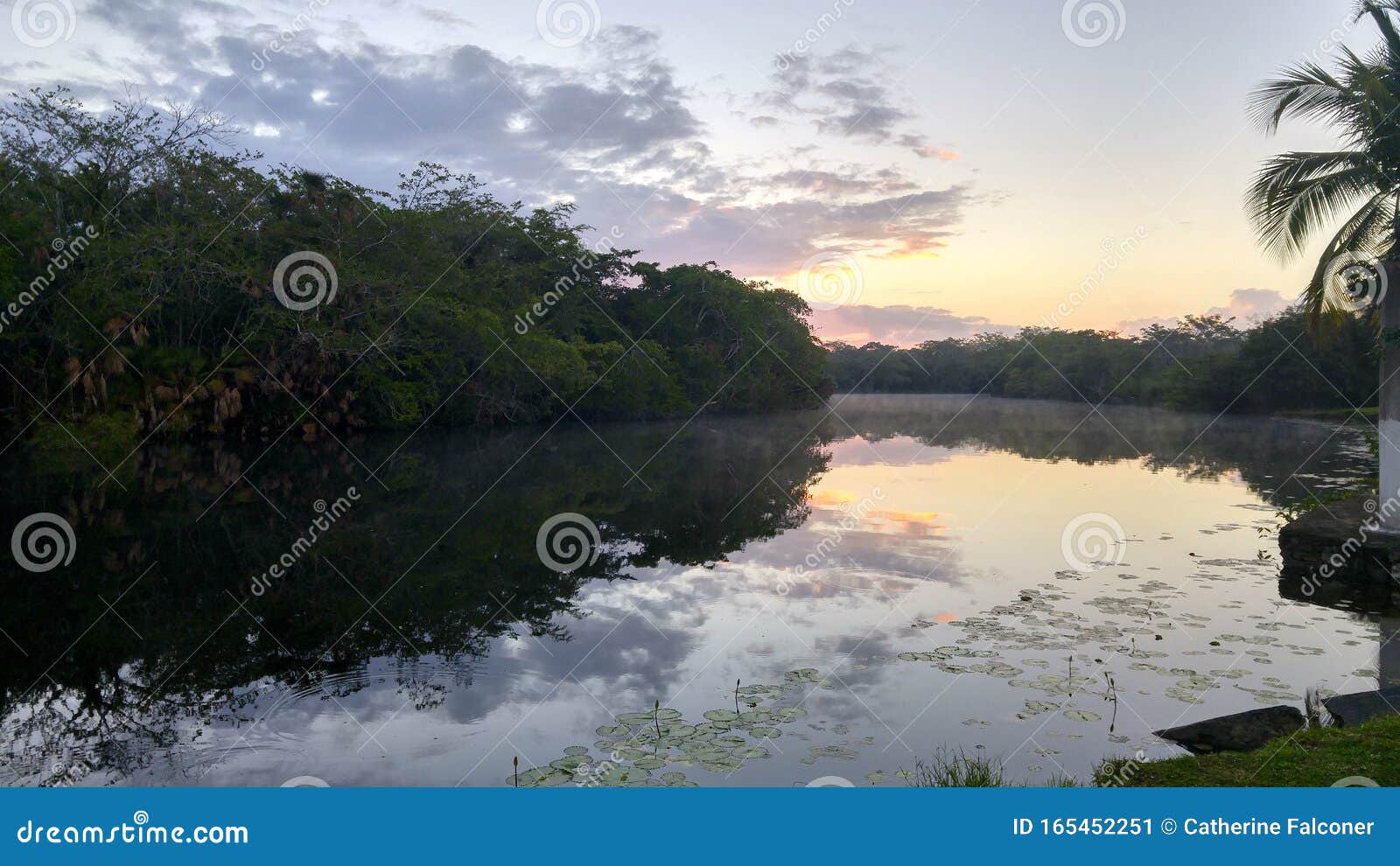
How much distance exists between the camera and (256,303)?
1200 inches

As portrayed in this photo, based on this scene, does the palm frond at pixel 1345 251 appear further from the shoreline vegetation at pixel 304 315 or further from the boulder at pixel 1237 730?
the boulder at pixel 1237 730

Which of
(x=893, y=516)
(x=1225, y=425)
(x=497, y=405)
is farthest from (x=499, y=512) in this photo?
(x=1225, y=425)

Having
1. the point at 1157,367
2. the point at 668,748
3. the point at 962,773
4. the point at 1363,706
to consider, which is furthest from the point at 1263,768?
the point at 1157,367

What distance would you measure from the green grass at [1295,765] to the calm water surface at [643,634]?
69 centimetres

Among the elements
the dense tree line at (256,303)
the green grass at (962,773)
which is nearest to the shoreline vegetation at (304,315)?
the dense tree line at (256,303)

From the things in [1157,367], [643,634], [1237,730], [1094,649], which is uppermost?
[1157,367]

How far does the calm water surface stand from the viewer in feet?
18.6

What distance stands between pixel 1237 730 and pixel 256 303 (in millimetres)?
31466

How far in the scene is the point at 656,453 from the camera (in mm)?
28609

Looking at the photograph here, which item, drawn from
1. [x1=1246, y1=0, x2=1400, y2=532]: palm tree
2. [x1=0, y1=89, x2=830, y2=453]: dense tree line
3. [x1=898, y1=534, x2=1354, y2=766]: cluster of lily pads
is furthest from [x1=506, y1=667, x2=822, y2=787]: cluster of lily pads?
[x1=0, y1=89, x2=830, y2=453]: dense tree line

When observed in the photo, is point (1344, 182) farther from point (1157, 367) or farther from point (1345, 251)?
point (1157, 367)

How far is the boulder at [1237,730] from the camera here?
560cm

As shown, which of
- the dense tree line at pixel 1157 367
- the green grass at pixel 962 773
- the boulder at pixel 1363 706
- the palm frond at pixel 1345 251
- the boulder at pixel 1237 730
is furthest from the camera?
the dense tree line at pixel 1157 367

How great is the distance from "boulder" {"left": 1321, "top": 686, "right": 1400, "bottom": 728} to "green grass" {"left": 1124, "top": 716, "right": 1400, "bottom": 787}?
2.41ft
